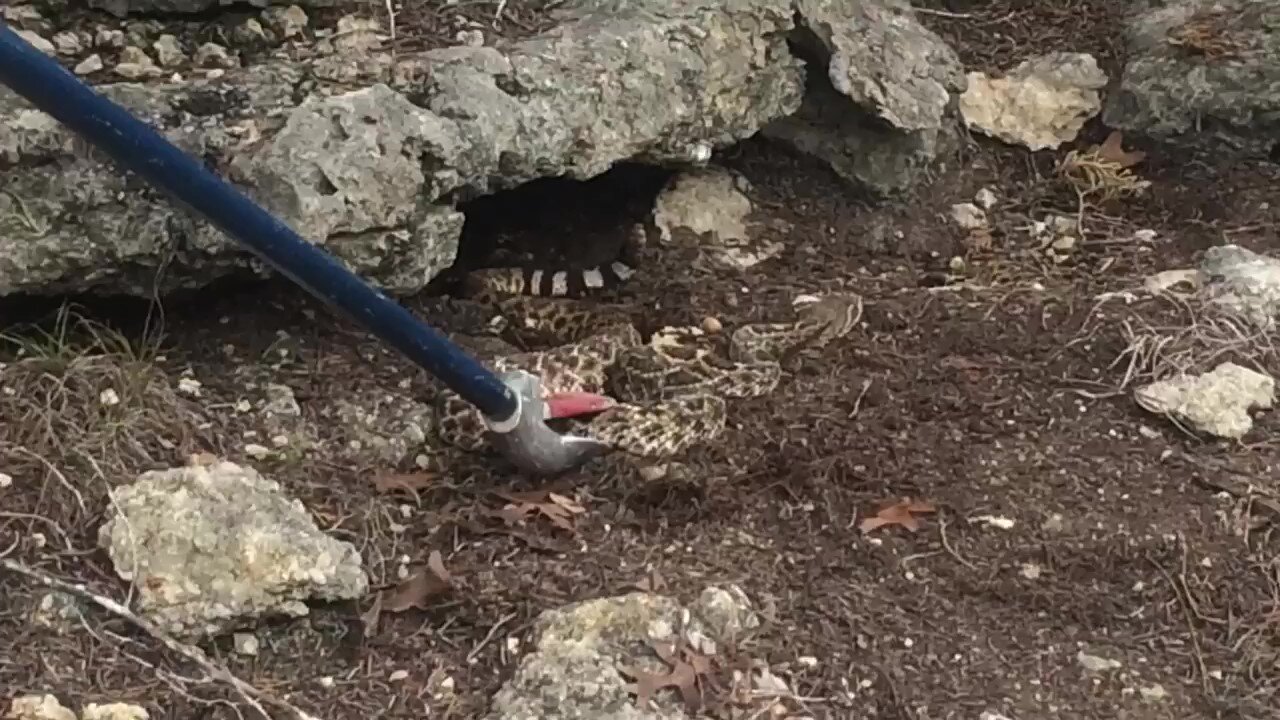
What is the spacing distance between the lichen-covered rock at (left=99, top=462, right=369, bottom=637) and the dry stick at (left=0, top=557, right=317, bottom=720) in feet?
0.10

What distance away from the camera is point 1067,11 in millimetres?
5664

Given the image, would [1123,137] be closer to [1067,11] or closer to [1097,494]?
[1067,11]

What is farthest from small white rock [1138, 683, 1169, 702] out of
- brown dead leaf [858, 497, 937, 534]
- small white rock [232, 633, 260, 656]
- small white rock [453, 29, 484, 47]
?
small white rock [453, 29, 484, 47]

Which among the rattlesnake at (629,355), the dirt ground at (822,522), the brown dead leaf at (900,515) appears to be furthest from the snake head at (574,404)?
the brown dead leaf at (900,515)

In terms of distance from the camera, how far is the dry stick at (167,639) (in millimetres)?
2561

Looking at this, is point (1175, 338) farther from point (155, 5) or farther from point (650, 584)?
point (155, 5)

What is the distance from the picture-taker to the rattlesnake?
11.4 feet

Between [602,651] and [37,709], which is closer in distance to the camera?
[37,709]

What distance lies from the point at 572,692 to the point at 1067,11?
13.5ft

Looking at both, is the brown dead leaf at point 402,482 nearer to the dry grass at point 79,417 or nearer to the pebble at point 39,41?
the dry grass at point 79,417

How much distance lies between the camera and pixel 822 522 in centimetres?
328

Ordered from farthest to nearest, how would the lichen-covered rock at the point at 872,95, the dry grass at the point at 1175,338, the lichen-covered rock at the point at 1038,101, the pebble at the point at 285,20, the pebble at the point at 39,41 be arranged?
1. the lichen-covered rock at the point at 1038,101
2. the lichen-covered rock at the point at 872,95
3. the dry grass at the point at 1175,338
4. the pebble at the point at 285,20
5. the pebble at the point at 39,41

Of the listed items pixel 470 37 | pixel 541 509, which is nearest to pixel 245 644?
pixel 541 509

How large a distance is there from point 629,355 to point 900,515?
956mm
